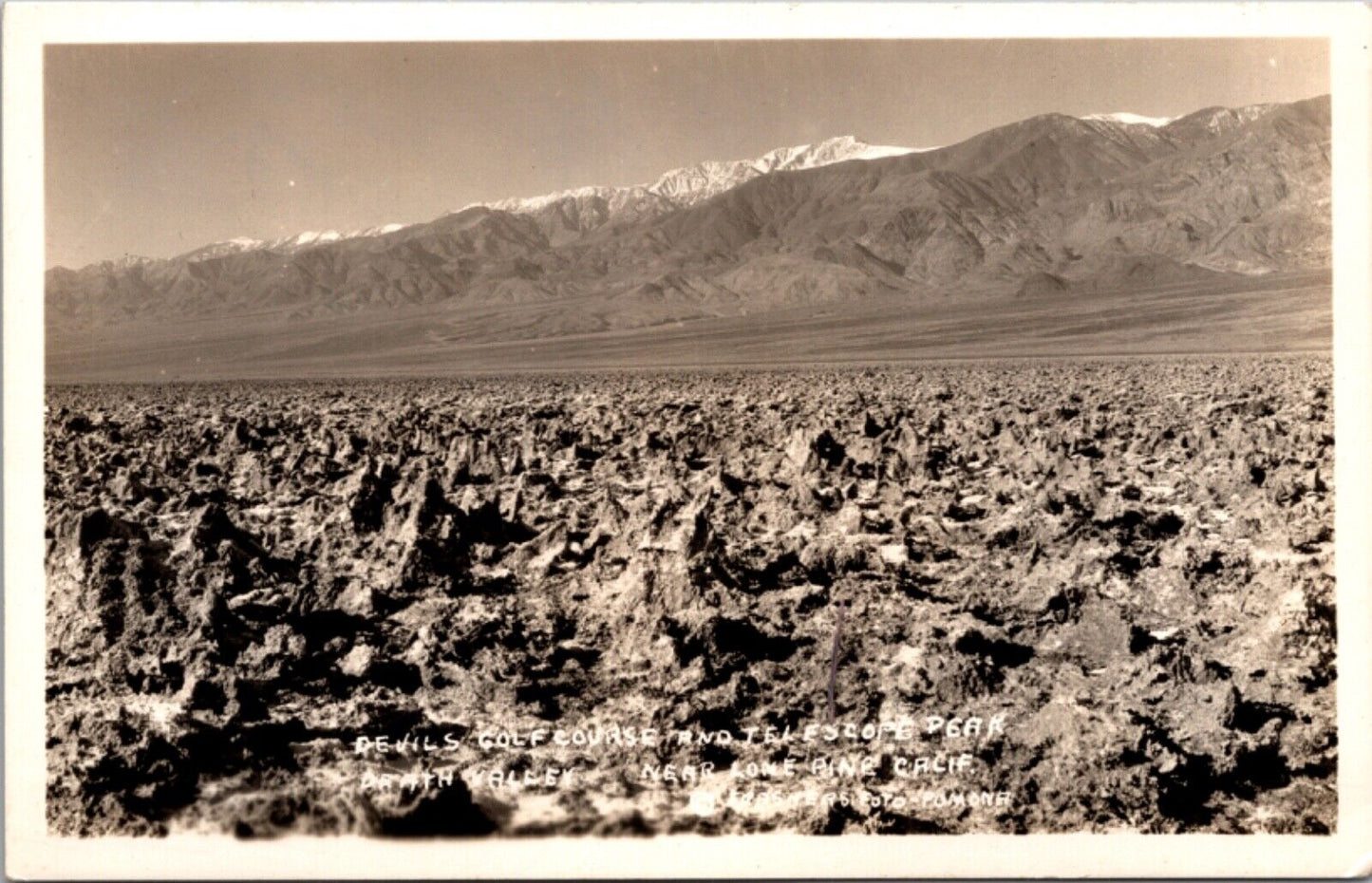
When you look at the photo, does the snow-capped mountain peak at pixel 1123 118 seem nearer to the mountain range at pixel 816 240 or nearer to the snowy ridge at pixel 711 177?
the mountain range at pixel 816 240

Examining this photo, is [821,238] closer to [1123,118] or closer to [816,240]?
[816,240]

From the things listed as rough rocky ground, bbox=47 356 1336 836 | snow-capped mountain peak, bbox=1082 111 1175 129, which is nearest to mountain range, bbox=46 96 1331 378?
snow-capped mountain peak, bbox=1082 111 1175 129

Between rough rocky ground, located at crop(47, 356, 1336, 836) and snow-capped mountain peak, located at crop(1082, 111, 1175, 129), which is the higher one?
snow-capped mountain peak, located at crop(1082, 111, 1175, 129)

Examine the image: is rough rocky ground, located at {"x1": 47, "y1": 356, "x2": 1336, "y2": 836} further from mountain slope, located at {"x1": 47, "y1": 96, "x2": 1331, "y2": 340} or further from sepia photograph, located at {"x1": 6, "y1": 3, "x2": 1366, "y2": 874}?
mountain slope, located at {"x1": 47, "y1": 96, "x2": 1331, "y2": 340}

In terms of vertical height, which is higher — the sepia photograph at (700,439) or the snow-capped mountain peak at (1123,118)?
the snow-capped mountain peak at (1123,118)

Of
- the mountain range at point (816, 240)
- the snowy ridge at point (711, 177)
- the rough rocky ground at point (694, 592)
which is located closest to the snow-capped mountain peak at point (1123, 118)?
the mountain range at point (816, 240)

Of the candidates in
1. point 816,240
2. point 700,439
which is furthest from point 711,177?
point 700,439

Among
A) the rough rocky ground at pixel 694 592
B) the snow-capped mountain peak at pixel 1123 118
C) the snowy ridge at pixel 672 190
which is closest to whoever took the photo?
the rough rocky ground at pixel 694 592
